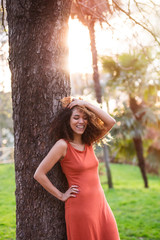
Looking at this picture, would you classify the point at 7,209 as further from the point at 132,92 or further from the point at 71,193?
the point at 132,92

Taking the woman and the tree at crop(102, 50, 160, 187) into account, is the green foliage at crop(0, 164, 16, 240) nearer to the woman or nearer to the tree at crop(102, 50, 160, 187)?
the woman

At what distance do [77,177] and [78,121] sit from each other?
Answer: 1.77 ft

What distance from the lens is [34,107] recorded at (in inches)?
106

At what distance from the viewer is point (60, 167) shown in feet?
9.23

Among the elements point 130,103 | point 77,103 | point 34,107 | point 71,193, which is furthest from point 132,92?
point 71,193

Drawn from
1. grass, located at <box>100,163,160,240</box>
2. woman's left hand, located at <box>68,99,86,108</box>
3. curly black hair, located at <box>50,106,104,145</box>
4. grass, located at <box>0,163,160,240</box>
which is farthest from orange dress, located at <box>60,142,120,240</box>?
grass, located at <box>100,163,160,240</box>

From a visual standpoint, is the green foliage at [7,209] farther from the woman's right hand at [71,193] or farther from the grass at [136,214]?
the woman's right hand at [71,193]

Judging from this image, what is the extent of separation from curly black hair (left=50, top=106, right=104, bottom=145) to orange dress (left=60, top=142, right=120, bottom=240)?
5.3 inches

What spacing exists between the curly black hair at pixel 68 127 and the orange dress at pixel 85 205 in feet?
0.44

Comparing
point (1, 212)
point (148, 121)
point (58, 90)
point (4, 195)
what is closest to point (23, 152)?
point (58, 90)

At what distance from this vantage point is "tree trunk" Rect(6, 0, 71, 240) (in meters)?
2.70

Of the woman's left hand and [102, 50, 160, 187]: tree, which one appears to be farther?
[102, 50, 160, 187]: tree

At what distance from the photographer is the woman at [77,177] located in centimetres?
253

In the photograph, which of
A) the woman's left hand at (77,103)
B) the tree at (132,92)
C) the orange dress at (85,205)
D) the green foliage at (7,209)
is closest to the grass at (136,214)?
the green foliage at (7,209)
